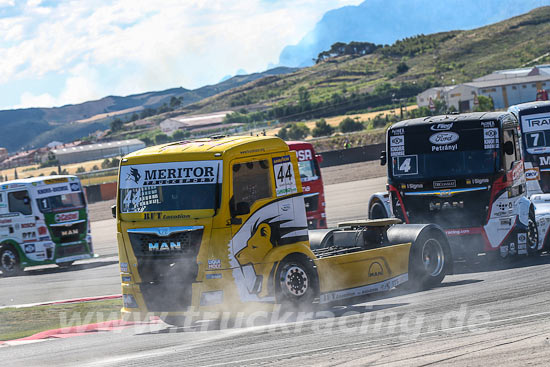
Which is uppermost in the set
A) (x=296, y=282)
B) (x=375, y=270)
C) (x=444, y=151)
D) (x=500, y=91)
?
(x=500, y=91)

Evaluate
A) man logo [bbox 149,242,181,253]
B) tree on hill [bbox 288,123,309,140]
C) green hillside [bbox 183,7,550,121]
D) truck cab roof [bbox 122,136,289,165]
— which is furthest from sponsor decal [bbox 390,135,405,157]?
green hillside [bbox 183,7,550,121]

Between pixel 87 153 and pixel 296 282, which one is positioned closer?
pixel 296 282

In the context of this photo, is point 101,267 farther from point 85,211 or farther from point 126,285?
point 126,285

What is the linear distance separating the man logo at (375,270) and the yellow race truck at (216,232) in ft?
1.89

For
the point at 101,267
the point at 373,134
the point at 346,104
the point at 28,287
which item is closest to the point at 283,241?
the point at 28,287

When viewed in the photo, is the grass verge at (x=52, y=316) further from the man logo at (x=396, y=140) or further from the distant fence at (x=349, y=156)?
the distant fence at (x=349, y=156)

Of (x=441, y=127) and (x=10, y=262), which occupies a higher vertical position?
(x=441, y=127)

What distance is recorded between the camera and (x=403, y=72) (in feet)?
522

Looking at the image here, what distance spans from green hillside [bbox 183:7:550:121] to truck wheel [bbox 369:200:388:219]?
103157mm

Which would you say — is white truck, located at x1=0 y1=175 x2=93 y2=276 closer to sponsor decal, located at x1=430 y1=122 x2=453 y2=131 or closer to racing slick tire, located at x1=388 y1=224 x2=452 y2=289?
sponsor decal, located at x1=430 y1=122 x2=453 y2=131

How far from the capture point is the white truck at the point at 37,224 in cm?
2072

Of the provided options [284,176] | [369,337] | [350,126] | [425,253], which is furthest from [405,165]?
[350,126]

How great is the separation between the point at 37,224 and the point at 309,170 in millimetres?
7466

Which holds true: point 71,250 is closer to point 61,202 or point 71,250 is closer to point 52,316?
point 61,202
